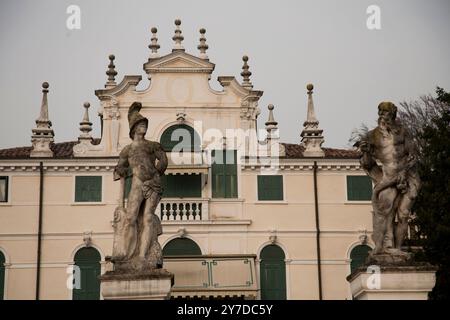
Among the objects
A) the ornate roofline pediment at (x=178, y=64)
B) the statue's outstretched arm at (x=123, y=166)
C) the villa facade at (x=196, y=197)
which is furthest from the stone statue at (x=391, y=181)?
the ornate roofline pediment at (x=178, y=64)

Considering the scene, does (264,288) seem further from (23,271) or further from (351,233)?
(23,271)

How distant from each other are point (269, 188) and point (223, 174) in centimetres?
236

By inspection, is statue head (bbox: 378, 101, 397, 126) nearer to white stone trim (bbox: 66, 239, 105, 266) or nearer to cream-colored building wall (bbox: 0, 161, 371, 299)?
cream-colored building wall (bbox: 0, 161, 371, 299)

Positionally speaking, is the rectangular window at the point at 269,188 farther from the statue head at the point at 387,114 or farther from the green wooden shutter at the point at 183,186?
the statue head at the point at 387,114

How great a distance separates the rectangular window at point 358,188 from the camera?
43.8 meters

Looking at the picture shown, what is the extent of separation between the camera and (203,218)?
42.6 m

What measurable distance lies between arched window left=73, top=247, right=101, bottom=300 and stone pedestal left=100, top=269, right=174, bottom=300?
2447 centimetres

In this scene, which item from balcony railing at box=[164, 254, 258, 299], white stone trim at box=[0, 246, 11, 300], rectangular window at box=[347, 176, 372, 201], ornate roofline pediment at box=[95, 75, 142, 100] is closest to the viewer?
balcony railing at box=[164, 254, 258, 299]

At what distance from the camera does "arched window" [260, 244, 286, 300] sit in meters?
42.3

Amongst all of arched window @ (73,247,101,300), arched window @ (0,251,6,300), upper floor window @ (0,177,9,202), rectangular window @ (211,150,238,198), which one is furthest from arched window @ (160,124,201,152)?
arched window @ (0,251,6,300)

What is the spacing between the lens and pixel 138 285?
17.2m

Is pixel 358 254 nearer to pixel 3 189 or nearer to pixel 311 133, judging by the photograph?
pixel 311 133

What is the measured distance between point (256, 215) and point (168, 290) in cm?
2608

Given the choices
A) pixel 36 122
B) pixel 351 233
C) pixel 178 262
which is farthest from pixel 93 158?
pixel 351 233
